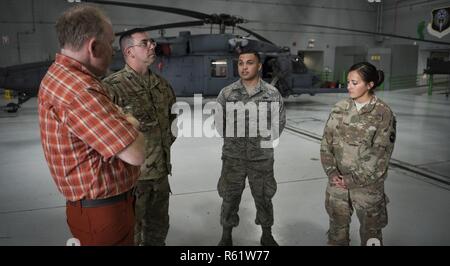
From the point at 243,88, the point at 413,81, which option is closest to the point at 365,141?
the point at 243,88

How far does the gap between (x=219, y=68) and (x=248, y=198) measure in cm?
711

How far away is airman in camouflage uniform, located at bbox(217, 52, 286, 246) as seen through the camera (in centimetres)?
271

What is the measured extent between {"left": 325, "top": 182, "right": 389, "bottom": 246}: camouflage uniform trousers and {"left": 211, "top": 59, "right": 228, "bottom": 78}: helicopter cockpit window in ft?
27.1

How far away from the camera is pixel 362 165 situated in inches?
87.7

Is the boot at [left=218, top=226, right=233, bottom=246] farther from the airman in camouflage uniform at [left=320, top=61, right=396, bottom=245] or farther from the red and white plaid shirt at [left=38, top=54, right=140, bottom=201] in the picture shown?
the red and white plaid shirt at [left=38, top=54, right=140, bottom=201]

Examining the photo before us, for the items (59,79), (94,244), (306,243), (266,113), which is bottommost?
(306,243)

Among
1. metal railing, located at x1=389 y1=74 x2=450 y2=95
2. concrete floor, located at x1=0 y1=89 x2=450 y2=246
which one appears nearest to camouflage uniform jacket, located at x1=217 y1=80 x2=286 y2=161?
concrete floor, located at x1=0 y1=89 x2=450 y2=246

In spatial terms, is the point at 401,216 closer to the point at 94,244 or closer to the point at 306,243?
the point at 306,243

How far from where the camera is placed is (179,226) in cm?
307

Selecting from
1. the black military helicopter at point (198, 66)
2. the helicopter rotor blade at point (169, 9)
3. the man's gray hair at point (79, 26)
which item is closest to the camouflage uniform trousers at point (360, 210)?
the man's gray hair at point (79, 26)

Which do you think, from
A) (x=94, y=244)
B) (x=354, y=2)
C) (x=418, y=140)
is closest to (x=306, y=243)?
(x=94, y=244)

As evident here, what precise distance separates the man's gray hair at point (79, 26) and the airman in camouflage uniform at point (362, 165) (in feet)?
5.75

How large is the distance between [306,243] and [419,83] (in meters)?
21.6
